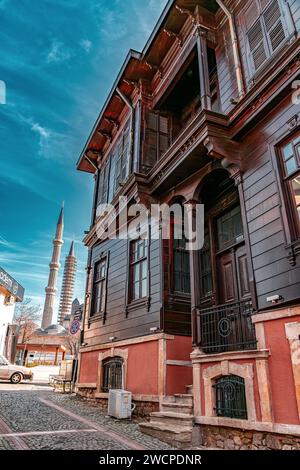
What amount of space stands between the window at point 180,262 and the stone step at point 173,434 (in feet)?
10.6

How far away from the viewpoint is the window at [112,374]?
A: 859cm

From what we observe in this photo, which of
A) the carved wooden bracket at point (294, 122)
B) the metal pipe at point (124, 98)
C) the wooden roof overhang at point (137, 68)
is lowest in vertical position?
the carved wooden bracket at point (294, 122)

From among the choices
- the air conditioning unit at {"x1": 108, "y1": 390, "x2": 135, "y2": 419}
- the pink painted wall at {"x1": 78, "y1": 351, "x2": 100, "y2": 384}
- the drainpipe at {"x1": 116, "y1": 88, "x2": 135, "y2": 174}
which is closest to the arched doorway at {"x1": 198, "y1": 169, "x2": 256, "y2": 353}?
the air conditioning unit at {"x1": 108, "y1": 390, "x2": 135, "y2": 419}

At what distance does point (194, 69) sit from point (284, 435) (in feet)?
28.0

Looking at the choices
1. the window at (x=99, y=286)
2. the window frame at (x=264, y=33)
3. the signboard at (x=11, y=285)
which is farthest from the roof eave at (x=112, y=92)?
the signboard at (x=11, y=285)

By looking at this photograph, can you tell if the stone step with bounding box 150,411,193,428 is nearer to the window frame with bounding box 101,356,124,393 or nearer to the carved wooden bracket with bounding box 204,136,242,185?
the window frame with bounding box 101,356,124,393

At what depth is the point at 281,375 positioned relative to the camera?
4172mm

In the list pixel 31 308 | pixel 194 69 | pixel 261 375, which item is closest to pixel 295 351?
pixel 261 375

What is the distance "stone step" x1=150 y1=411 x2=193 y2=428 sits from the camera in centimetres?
518

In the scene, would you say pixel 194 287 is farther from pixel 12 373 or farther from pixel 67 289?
pixel 67 289

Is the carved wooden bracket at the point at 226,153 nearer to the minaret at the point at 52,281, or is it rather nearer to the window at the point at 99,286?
the window at the point at 99,286

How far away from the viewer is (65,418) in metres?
6.80

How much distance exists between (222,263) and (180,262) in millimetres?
1294

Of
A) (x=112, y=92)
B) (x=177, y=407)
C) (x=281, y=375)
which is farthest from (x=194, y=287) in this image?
(x=112, y=92)
